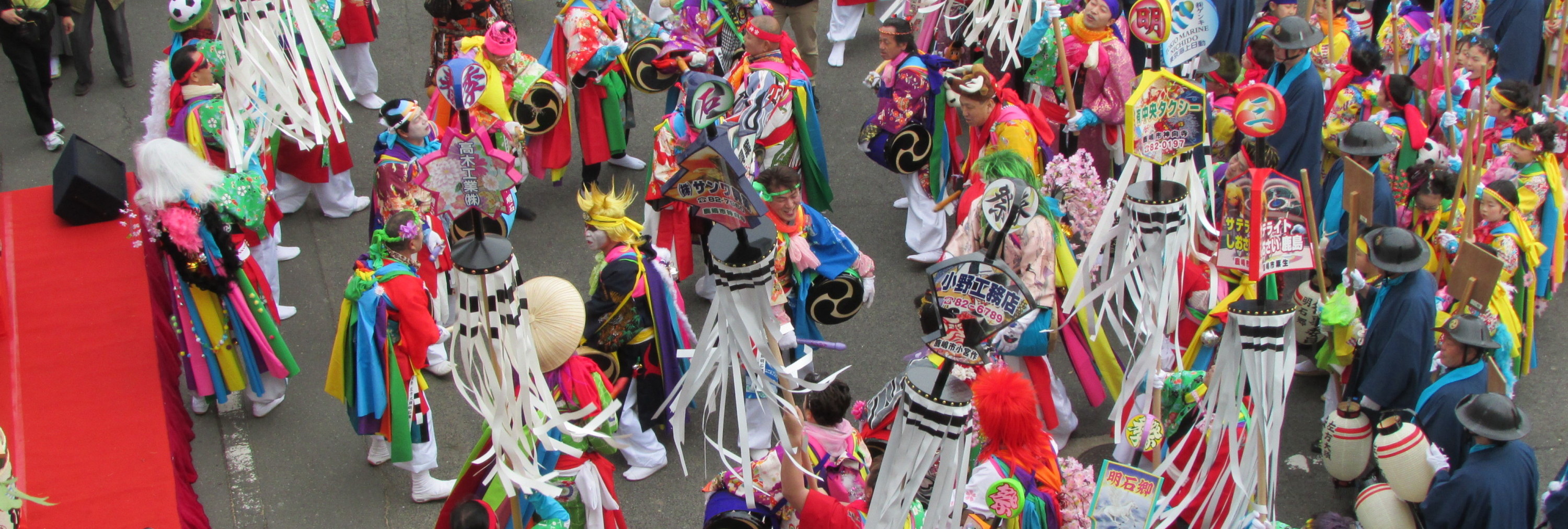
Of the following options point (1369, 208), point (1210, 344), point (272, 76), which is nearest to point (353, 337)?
point (272, 76)

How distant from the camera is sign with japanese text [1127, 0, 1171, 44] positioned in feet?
15.9

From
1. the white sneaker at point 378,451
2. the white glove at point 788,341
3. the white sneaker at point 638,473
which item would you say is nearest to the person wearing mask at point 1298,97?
the white glove at point 788,341

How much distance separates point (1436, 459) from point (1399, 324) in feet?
3.18

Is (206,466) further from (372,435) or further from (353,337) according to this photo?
(353,337)

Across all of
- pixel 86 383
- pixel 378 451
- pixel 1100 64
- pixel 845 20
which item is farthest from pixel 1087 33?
pixel 86 383

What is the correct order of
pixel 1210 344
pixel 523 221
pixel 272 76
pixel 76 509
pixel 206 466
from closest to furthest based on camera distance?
pixel 76 509, pixel 1210 344, pixel 206 466, pixel 272 76, pixel 523 221

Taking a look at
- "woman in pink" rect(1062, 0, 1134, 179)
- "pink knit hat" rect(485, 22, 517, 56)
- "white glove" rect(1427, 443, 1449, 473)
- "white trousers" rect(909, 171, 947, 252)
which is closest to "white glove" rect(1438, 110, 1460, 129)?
"woman in pink" rect(1062, 0, 1134, 179)

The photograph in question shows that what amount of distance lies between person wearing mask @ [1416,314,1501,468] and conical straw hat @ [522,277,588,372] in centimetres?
357

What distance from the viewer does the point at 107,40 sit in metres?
9.48

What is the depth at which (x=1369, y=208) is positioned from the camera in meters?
5.79

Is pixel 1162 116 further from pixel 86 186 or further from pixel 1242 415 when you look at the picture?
pixel 86 186

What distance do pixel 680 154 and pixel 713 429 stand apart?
10.3 feet

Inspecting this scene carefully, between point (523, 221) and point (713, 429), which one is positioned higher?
point (523, 221)

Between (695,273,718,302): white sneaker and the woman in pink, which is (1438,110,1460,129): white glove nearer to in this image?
the woman in pink
